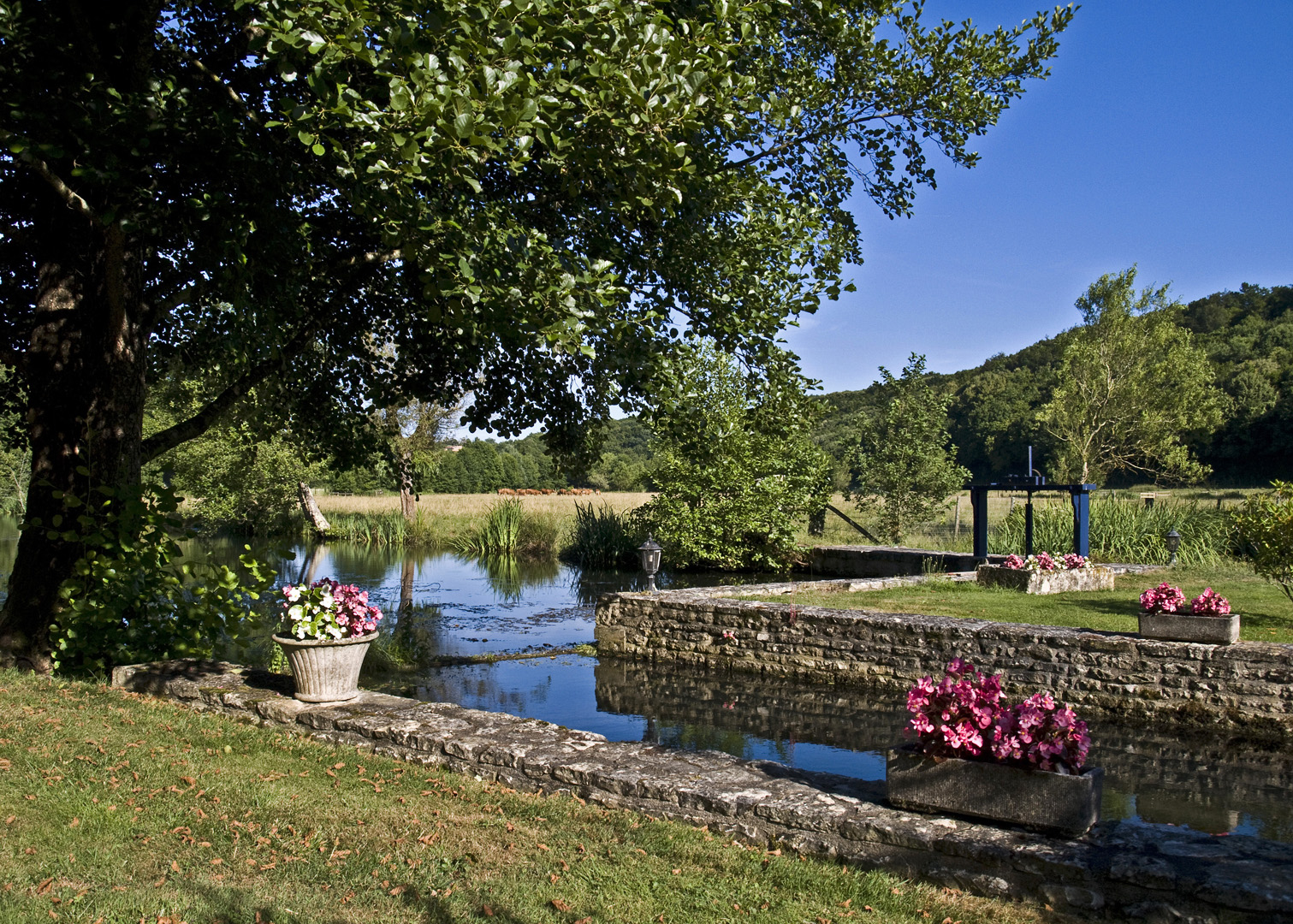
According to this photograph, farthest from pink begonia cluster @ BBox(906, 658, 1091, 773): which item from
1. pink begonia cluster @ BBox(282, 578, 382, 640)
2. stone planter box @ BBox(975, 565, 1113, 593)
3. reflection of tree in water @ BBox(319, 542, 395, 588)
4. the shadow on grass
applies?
reflection of tree in water @ BBox(319, 542, 395, 588)

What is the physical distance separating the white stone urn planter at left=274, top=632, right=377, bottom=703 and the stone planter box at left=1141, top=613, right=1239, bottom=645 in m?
6.81

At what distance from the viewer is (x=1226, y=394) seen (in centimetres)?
4091

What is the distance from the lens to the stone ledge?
10.9 feet

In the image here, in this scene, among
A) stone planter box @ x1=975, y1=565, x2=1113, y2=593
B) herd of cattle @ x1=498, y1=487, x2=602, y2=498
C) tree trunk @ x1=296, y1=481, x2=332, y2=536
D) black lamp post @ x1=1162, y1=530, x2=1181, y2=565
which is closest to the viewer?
stone planter box @ x1=975, y1=565, x2=1113, y2=593

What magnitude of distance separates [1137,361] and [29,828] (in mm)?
32038

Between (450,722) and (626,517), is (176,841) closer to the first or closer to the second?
(450,722)

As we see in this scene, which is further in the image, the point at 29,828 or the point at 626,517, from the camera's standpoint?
the point at 626,517

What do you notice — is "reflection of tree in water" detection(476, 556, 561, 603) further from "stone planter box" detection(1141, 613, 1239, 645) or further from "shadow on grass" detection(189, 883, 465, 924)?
"shadow on grass" detection(189, 883, 465, 924)

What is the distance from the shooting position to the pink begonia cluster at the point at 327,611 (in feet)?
19.7

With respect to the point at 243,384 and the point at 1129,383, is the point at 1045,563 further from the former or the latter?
the point at 1129,383

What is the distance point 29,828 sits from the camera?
3760mm

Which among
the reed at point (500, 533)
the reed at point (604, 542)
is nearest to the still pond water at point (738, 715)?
the reed at point (604, 542)

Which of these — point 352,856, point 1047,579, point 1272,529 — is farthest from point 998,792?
point 1047,579

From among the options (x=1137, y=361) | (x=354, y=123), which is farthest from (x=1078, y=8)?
(x=1137, y=361)
